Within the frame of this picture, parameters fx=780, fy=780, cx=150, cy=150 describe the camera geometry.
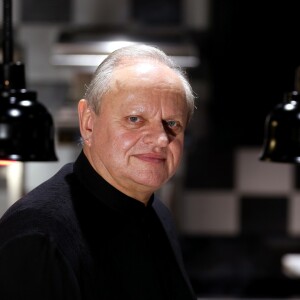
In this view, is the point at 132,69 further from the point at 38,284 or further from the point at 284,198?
the point at 284,198

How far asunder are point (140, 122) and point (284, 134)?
532mm

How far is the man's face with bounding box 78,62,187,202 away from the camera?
1379mm

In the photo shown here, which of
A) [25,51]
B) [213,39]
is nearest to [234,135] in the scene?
[213,39]

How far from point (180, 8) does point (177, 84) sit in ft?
8.14

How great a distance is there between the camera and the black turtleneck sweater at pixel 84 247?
123 cm

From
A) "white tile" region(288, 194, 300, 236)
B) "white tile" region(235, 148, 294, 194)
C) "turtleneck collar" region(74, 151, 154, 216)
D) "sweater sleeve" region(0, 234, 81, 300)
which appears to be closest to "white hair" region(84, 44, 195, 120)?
"turtleneck collar" region(74, 151, 154, 216)

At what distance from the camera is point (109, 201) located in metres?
1.44

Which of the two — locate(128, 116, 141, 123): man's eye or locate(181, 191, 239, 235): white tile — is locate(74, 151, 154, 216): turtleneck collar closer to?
locate(128, 116, 141, 123): man's eye

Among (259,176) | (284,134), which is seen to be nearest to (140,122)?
(284,134)

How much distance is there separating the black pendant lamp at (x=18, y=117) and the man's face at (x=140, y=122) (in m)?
0.18

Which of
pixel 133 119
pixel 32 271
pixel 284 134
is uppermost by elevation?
pixel 133 119

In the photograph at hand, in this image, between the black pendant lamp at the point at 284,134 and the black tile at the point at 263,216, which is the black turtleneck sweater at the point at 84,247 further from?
the black tile at the point at 263,216

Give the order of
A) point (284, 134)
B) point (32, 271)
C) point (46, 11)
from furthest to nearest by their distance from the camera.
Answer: point (46, 11) → point (284, 134) → point (32, 271)

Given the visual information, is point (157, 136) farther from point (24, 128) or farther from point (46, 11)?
point (46, 11)
